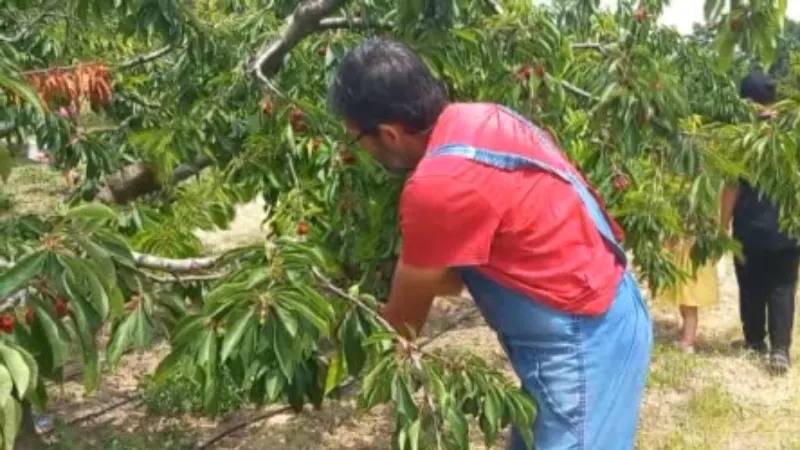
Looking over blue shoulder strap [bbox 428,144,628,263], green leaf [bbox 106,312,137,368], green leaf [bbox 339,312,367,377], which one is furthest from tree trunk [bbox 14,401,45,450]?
blue shoulder strap [bbox 428,144,628,263]

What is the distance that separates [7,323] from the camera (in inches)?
56.6

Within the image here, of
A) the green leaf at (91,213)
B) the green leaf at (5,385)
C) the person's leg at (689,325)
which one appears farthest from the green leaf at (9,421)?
the person's leg at (689,325)

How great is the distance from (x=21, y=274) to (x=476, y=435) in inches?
116

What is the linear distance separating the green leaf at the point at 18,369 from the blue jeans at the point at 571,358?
0.86 metres

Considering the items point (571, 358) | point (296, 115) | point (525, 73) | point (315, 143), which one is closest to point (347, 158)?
point (315, 143)

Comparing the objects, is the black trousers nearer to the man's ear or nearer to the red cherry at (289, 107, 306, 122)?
the red cherry at (289, 107, 306, 122)

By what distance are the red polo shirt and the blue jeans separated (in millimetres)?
39

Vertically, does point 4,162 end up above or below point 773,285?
above

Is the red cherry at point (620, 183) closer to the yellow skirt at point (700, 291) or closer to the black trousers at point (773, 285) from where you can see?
the black trousers at point (773, 285)

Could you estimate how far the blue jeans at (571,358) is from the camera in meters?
1.92

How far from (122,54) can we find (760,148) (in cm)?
398

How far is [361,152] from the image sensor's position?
2.59m

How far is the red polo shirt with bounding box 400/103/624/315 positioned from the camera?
5.66 ft

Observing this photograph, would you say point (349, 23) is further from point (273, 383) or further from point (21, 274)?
point (21, 274)
